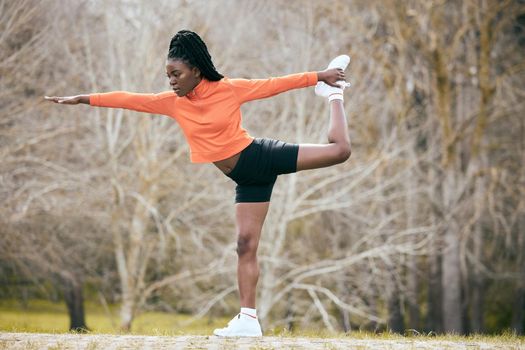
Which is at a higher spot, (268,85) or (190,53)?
(190,53)

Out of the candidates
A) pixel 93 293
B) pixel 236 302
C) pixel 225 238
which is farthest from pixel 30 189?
pixel 93 293

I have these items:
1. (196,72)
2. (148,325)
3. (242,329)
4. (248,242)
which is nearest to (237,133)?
(196,72)

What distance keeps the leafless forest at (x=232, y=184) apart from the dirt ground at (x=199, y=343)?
6.48 meters

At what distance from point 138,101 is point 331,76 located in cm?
136

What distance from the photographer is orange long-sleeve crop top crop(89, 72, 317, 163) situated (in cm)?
538

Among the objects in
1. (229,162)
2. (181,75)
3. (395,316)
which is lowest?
(395,316)

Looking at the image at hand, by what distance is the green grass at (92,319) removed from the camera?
43.6 ft

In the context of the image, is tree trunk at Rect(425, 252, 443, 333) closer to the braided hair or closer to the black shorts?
the black shorts

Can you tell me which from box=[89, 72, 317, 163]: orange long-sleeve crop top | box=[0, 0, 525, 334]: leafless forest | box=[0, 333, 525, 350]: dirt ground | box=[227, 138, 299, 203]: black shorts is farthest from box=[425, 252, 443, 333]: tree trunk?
box=[89, 72, 317, 163]: orange long-sleeve crop top

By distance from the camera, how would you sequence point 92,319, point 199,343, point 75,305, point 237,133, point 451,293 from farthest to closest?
point 92,319 < point 75,305 < point 451,293 < point 237,133 < point 199,343

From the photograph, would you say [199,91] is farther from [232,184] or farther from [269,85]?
[232,184]

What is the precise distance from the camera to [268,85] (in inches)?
212

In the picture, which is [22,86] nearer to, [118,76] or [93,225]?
[118,76]

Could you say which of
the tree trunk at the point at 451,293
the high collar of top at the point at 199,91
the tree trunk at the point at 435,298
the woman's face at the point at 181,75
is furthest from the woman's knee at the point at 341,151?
the tree trunk at the point at 435,298
